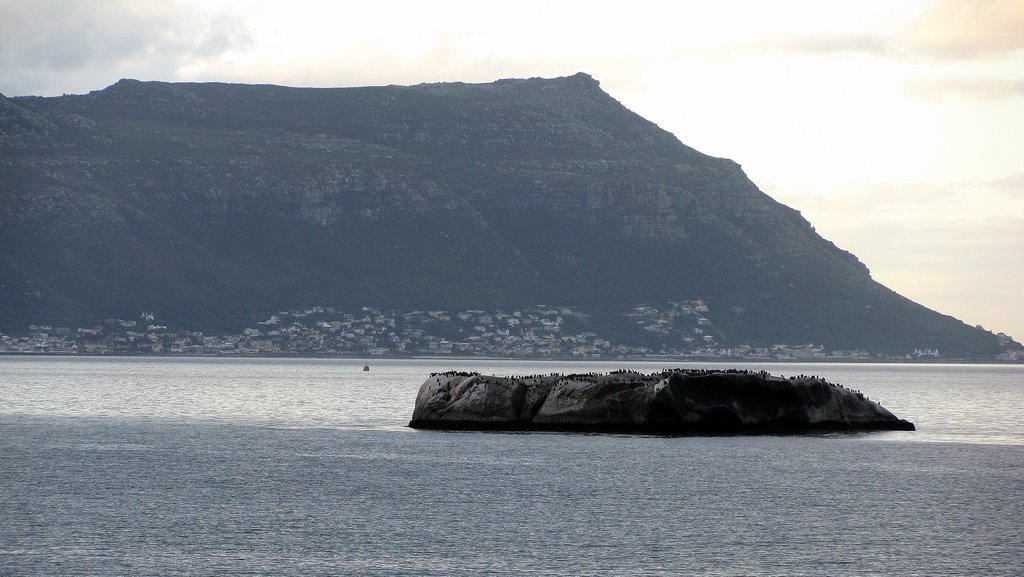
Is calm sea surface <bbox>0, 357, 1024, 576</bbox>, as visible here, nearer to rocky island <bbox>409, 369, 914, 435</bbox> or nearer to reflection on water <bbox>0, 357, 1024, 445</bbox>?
rocky island <bbox>409, 369, 914, 435</bbox>

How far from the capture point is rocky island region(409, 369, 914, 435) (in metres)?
91.4

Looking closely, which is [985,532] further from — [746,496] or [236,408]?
[236,408]

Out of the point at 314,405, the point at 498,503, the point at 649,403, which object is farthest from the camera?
the point at 314,405

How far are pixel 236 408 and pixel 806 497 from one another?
3433 inches

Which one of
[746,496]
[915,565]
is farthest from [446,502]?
[915,565]

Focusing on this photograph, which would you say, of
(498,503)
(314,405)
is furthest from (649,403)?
(314,405)

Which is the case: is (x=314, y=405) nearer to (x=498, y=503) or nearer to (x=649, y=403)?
(x=649, y=403)

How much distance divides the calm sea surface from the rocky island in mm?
1601

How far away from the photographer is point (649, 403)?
9194 centimetres

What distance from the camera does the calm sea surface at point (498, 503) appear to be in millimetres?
44906

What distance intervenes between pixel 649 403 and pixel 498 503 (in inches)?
1305

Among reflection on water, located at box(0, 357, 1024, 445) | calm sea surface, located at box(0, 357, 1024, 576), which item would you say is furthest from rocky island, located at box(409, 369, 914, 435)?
reflection on water, located at box(0, 357, 1024, 445)

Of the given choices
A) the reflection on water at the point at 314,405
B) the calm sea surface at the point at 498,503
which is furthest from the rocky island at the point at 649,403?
the reflection on water at the point at 314,405

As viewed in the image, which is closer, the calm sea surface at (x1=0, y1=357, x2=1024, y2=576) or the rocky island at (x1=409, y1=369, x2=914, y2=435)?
the calm sea surface at (x1=0, y1=357, x2=1024, y2=576)
